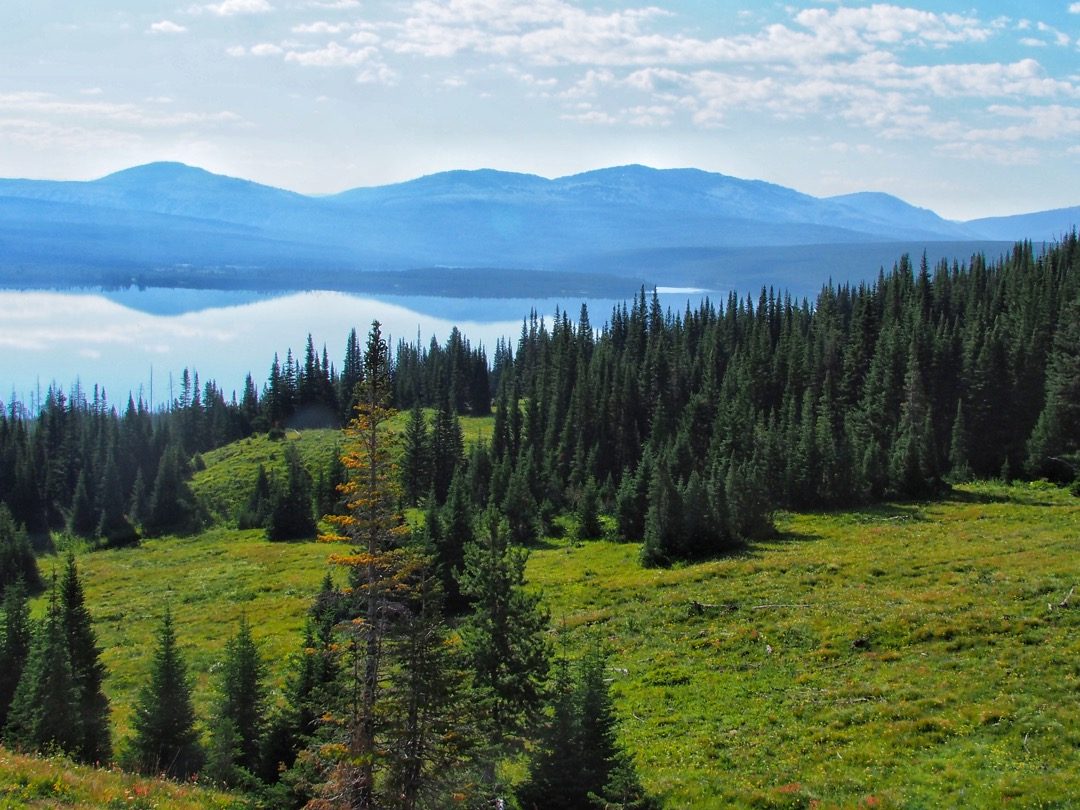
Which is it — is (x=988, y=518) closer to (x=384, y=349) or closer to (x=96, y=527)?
(x=384, y=349)

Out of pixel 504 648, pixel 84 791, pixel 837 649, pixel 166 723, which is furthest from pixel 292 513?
pixel 84 791

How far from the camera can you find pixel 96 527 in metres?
102

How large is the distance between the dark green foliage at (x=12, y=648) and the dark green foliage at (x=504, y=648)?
18586mm

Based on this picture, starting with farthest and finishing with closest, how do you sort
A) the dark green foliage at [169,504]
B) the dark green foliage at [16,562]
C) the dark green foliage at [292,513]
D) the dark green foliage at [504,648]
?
the dark green foliage at [169,504] < the dark green foliage at [292,513] < the dark green foliage at [16,562] < the dark green foliage at [504,648]

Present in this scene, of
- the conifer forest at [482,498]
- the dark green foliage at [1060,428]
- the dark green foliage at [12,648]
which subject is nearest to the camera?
the conifer forest at [482,498]

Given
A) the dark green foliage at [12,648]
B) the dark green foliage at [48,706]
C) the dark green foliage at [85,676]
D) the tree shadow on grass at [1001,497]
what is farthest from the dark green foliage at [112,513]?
the tree shadow on grass at [1001,497]

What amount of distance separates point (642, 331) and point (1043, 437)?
7730cm

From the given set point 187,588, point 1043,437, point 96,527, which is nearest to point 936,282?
point 1043,437

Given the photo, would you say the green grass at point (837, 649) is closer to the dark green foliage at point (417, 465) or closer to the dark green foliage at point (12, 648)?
the dark green foliage at point (12, 648)

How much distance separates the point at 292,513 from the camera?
285 ft

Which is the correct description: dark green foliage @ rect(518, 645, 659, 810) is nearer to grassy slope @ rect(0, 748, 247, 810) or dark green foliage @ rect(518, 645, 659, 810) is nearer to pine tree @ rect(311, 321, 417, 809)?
pine tree @ rect(311, 321, 417, 809)

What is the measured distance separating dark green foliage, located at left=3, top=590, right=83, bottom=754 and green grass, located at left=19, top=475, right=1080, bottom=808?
7834 mm

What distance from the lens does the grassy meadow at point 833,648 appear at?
19891 millimetres

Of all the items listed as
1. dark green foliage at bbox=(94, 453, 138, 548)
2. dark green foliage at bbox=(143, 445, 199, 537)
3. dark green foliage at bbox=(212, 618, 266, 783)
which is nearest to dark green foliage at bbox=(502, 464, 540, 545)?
dark green foliage at bbox=(212, 618, 266, 783)
